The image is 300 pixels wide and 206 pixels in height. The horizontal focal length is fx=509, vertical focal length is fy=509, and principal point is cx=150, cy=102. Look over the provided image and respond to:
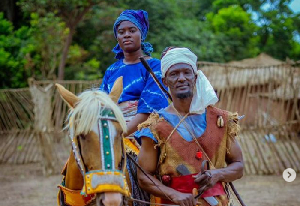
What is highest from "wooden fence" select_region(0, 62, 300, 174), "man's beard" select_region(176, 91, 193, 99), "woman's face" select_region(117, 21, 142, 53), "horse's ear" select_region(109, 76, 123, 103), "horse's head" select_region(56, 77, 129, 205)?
"woman's face" select_region(117, 21, 142, 53)

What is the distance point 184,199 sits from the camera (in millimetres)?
2961

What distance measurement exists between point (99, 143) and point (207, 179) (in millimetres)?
656

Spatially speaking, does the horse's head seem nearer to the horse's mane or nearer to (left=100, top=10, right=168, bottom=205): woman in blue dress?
the horse's mane

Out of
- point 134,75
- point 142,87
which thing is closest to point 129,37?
point 134,75

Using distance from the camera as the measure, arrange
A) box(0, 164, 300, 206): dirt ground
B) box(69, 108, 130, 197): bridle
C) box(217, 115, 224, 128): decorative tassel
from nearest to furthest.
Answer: box(69, 108, 130, 197): bridle < box(217, 115, 224, 128): decorative tassel < box(0, 164, 300, 206): dirt ground

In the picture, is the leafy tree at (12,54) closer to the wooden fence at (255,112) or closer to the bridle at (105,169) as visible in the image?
the wooden fence at (255,112)

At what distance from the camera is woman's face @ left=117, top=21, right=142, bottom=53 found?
12.8 feet

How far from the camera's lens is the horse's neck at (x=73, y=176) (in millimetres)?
A: 3205

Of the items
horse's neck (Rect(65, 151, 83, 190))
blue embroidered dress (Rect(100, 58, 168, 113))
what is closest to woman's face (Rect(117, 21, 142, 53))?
blue embroidered dress (Rect(100, 58, 168, 113))

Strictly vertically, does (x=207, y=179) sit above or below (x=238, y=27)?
below

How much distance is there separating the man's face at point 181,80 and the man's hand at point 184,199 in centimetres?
60

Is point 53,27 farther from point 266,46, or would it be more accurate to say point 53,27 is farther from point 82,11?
point 266,46

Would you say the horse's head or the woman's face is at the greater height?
the woman's face

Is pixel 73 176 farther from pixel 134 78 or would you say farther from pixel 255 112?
pixel 255 112
